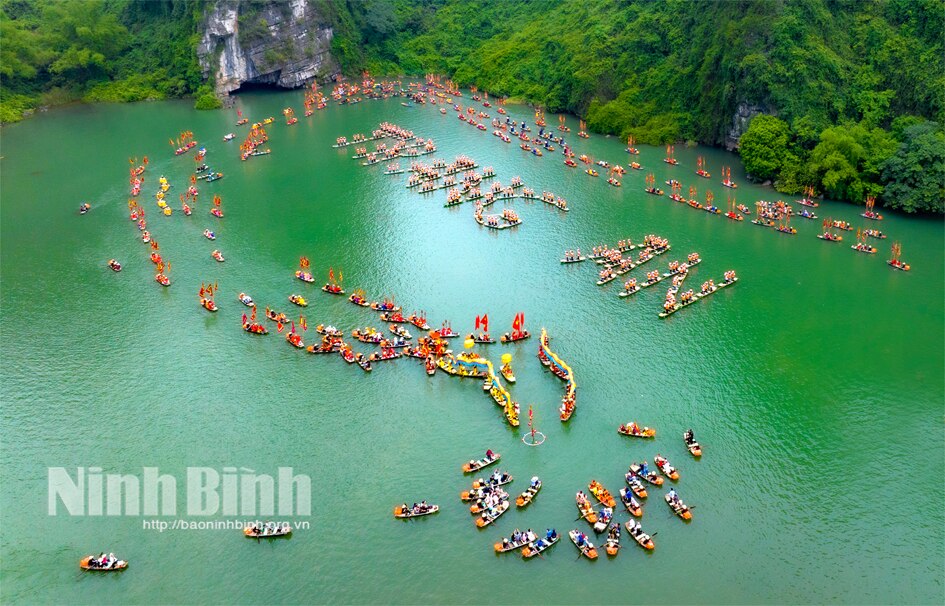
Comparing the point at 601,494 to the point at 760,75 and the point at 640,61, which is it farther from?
the point at 640,61

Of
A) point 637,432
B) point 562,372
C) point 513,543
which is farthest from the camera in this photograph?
point 562,372

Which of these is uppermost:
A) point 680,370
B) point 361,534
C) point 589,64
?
point 589,64

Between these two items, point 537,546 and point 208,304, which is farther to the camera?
point 208,304

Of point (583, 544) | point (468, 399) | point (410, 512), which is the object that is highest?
point (468, 399)

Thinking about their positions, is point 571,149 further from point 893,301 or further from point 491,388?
point 491,388

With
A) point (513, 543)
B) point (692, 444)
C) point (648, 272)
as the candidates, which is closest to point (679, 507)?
point (692, 444)

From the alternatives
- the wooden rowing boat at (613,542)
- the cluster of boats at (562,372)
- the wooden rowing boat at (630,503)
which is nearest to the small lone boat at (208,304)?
the cluster of boats at (562,372)

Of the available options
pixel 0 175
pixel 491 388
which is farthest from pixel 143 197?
pixel 491 388

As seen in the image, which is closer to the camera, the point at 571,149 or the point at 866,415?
the point at 866,415
